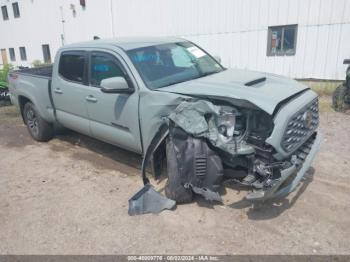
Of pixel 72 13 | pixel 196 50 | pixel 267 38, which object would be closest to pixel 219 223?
pixel 196 50

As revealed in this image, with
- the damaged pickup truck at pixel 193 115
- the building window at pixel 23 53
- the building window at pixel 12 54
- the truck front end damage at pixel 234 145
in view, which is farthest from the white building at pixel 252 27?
the building window at pixel 12 54

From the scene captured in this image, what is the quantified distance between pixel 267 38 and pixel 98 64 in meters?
7.14

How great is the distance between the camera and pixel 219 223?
345 centimetres

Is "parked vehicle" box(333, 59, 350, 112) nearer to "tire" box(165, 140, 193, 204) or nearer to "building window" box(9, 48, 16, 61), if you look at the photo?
"tire" box(165, 140, 193, 204)

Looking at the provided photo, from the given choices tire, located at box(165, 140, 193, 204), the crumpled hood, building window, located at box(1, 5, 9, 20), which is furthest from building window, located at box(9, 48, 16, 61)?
tire, located at box(165, 140, 193, 204)

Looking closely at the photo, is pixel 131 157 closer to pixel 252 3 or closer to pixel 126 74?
pixel 126 74

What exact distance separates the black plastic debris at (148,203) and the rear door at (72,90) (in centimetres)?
170

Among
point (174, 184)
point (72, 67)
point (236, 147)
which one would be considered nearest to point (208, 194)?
point (174, 184)

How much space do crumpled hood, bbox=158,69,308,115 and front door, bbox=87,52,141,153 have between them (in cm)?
56

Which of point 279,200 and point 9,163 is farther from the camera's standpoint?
point 9,163

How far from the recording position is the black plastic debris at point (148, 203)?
145 inches

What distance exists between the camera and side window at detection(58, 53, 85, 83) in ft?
16.2

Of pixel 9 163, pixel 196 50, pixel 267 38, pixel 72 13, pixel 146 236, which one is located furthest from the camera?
pixel 72 13

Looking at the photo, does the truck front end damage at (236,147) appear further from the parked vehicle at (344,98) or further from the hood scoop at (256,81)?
the parked vehicle at (344,98)
